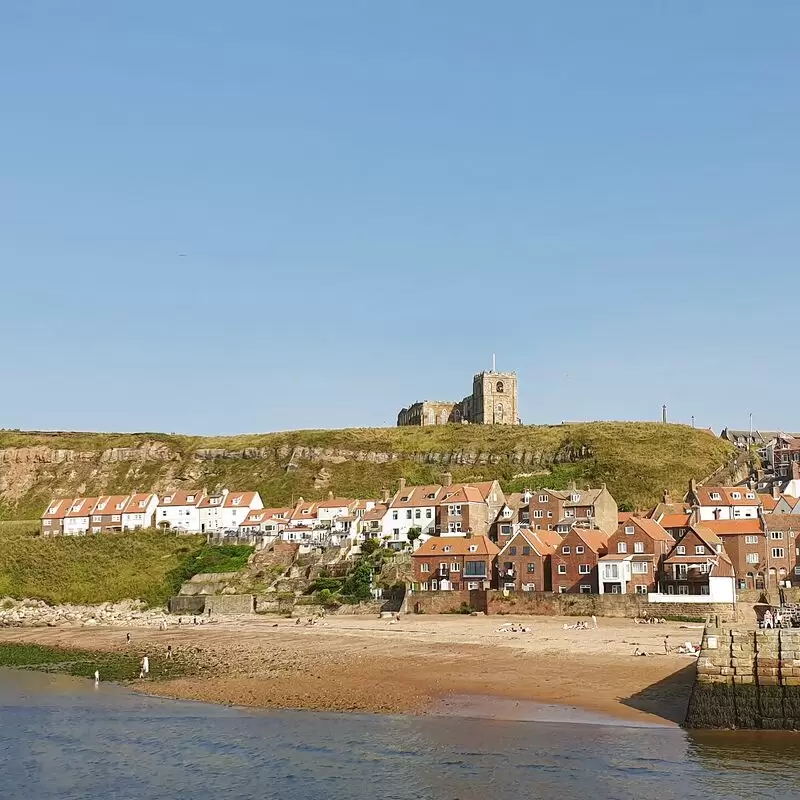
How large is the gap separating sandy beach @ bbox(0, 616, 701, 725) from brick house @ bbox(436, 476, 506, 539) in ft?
62.1

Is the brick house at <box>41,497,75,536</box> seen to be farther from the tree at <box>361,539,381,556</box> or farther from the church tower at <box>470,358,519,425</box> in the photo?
the church tower at <box>470,358,519,425</box>

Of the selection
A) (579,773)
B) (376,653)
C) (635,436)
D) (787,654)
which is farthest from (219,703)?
(635,436)

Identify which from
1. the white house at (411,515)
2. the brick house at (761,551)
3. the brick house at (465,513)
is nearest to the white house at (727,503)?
the brick house at (761,551)

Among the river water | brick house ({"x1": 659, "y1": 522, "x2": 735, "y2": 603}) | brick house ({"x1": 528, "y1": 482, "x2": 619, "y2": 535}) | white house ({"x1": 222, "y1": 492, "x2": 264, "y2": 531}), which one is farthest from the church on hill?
the river water

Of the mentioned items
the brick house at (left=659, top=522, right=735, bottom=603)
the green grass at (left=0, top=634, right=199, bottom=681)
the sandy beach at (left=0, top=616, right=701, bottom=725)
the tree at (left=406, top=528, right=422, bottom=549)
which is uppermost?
the tree at (left=406, top=528, right=422, bottom=549)

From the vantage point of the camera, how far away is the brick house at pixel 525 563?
253 feet

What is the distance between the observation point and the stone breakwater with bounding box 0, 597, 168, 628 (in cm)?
8375

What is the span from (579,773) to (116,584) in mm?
72457

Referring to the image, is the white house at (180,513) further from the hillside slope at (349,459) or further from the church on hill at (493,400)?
the church on hill at (493,400)

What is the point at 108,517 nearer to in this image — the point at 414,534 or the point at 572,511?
the point at 414,534

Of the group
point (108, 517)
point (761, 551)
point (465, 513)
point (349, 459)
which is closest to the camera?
point (761, 551)

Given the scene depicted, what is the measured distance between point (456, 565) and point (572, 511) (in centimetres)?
1364

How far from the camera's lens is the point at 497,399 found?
16325 cm

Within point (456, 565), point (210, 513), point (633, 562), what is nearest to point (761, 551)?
point (633, 562)
